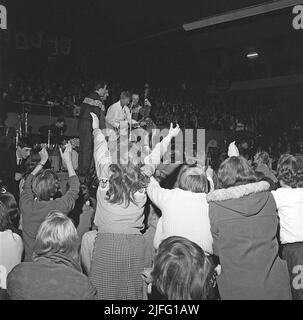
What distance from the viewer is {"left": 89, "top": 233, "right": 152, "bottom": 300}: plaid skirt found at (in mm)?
2762

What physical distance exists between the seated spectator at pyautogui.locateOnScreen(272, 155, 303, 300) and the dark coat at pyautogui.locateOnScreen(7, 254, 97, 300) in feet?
4.79

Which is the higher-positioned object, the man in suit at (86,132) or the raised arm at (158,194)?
the man in suit at (86,132)

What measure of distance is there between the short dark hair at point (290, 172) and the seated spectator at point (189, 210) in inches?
22.7

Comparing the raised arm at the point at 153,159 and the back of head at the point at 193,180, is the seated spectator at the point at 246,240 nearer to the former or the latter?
the back of head at the point at 193,180

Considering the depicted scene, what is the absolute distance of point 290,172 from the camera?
2.92m

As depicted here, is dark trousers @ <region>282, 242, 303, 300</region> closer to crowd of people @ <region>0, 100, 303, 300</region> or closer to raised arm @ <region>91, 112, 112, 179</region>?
crowd of people @ <region>0, 100, 303, 300</region>

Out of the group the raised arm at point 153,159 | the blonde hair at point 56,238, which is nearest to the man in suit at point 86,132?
the raised arm at point 153,159

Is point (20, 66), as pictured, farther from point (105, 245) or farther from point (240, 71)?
point (105, 245)

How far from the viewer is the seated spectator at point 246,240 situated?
2.60 meters

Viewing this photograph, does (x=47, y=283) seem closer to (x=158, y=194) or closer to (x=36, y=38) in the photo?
(x=158, y=194)

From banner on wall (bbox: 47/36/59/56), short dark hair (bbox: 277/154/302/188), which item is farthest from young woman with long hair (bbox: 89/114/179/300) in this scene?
banner on wall (bbox: 47/36/59/56)

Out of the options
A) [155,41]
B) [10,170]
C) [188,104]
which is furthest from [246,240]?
[188,104]

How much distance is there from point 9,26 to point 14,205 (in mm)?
7996
